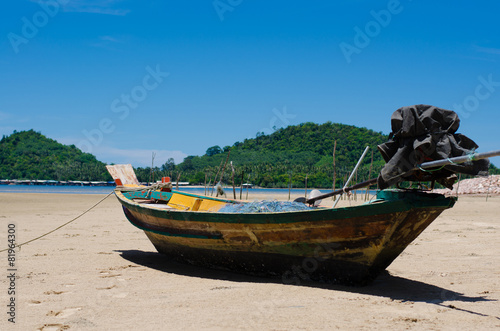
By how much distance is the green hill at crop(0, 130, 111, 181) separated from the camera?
93.0m

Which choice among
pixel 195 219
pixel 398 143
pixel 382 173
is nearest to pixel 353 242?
pixel 382 173

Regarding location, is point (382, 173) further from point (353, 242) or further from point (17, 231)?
point (17, 231)

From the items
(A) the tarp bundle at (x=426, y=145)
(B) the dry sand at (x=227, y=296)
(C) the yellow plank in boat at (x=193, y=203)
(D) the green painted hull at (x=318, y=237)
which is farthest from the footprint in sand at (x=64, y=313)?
(C) the yellow plank in boat at (x=193, y=203)

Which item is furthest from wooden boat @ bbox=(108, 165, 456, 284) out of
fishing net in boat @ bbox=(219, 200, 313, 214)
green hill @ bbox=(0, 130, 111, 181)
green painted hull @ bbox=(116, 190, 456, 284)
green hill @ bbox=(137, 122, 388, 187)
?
green hill @ bbox=(0, 130, 111, 181)

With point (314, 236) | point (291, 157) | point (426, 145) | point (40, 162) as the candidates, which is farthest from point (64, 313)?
point (40, 162)

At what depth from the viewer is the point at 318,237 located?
16.2 feet

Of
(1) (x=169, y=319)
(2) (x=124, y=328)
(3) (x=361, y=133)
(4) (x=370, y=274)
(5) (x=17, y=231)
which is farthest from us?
(3) (x=361, y=133)

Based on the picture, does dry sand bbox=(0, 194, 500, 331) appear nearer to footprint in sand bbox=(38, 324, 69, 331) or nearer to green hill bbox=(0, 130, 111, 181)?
footprint in sand bbox=(38, 324, 69, 331)

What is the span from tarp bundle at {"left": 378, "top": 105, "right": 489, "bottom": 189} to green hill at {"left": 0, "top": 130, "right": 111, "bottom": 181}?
9754 cm

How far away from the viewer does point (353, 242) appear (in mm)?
4840

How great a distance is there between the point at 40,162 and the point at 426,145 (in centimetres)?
9976

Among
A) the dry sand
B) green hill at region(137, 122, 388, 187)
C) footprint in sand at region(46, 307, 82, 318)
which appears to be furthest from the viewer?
green hill at region(137, 122, 388, 187)

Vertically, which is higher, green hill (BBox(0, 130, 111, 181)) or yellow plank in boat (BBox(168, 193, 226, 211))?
green hill (BBox(0, 130, 111, 181))

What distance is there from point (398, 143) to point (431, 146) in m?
0.44
